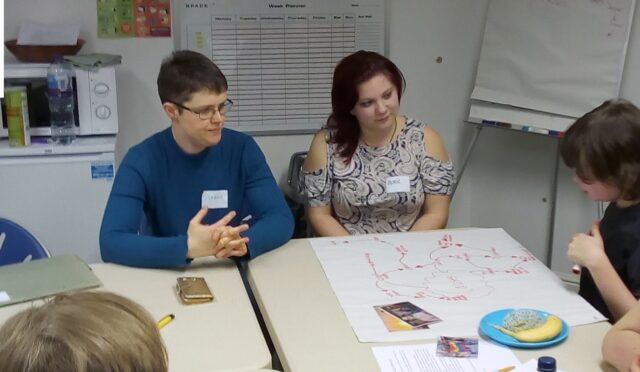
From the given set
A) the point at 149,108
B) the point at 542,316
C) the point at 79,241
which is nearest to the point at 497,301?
the point at 542,316

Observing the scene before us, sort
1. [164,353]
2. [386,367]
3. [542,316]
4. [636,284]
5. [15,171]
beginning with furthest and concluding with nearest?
[15,171] < [636,284] < [542,316] < [386,367] < [164,353]

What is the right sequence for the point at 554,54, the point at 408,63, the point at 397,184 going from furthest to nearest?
the point at 408,63, the point at 554,54, the point at 397,184

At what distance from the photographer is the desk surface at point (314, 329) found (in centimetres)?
153

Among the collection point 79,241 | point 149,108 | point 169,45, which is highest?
point 169,45

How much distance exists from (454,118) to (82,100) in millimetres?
1775

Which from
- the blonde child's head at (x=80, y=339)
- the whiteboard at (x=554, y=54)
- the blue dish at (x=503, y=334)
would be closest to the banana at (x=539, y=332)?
the blue dish at (x=503, y=334)

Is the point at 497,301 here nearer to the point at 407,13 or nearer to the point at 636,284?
the point at 636,284

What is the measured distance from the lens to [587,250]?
1820 millimetres

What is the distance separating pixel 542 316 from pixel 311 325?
502 millimetres

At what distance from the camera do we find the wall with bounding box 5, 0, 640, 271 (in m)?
3.42

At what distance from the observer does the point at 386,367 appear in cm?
150

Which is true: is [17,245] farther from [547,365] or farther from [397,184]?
[547,365]

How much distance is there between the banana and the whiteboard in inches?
69.5

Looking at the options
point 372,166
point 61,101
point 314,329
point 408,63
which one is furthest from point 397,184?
point 61,101
